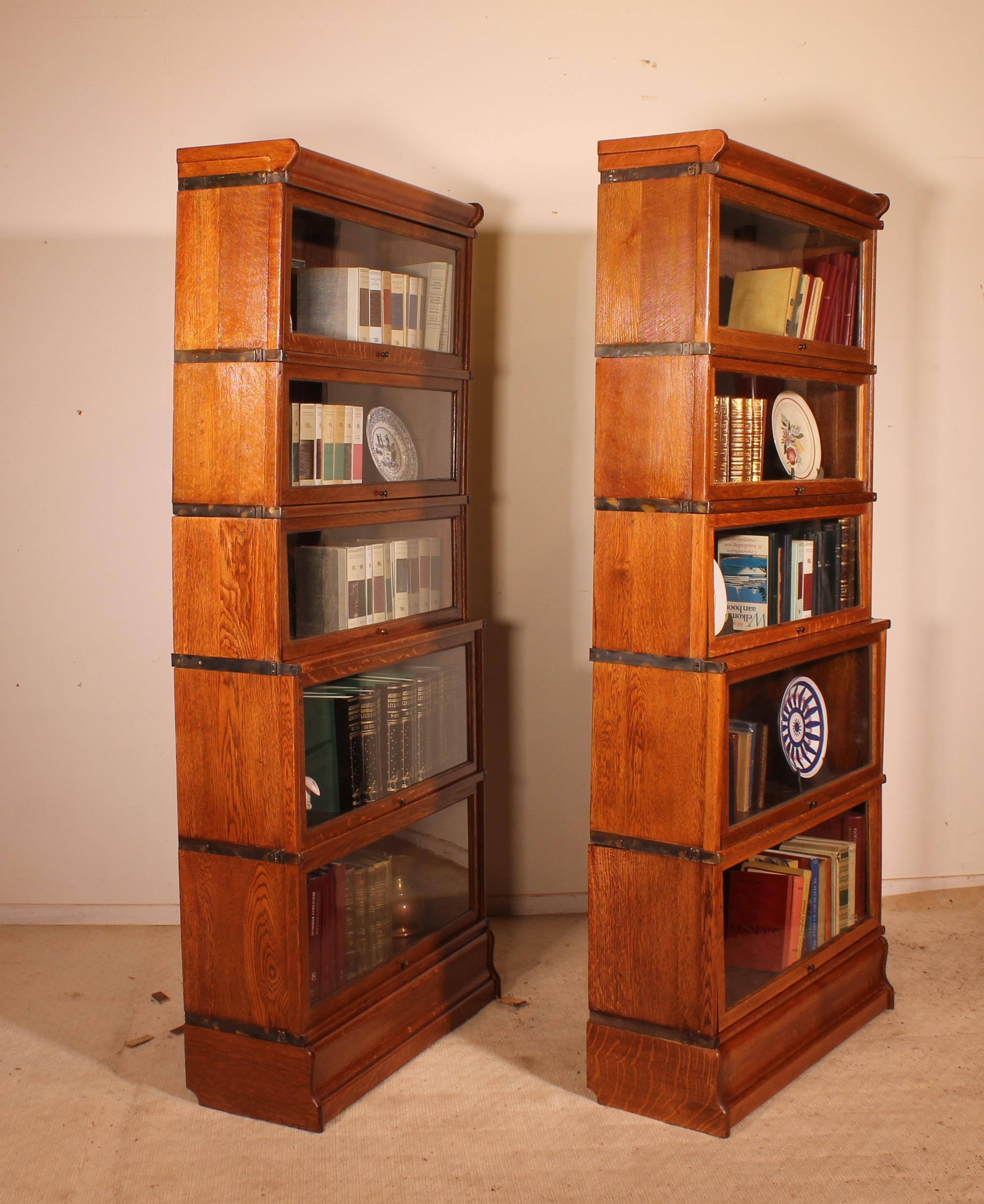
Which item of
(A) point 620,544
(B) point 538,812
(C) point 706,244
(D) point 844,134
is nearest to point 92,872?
(B) point 538,812

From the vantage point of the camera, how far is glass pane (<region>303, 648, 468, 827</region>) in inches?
108

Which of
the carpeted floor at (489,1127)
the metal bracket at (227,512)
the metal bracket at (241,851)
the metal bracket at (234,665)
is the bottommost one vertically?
the carpeted floor at (489,1127)

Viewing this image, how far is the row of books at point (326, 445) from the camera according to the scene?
263 cm

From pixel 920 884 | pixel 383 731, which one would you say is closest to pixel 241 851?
pixel 383 731

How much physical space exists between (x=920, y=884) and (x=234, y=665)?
262cm

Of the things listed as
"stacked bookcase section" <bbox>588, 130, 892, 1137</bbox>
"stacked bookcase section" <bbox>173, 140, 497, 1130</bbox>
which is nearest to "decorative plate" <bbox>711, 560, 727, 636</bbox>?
"stacked bookcase section" <bbox>588, 130, 892, 1137</bbox>

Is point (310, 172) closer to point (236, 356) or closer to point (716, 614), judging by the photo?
point (236, 356)

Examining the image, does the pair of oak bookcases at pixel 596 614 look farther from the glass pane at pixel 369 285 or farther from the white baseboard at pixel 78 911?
the white baseboard at pixel 78 911

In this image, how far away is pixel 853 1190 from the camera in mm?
2438

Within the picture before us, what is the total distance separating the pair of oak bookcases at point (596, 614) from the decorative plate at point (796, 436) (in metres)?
0.01

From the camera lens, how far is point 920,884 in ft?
Answer: 13.4

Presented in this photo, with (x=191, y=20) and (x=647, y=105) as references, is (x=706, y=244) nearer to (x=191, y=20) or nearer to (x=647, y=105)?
(x=647, y=105)

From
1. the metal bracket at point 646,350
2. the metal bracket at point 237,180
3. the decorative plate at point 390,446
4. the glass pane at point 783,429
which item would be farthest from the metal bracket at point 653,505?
the metal bracket at point 237,180

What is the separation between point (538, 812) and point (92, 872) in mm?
1437
